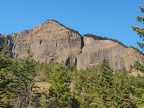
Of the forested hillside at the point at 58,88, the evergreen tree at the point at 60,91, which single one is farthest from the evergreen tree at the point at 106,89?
the evergreen tree at the point at 60,91

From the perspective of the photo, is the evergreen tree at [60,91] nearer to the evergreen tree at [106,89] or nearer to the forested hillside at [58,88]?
the forested hillside at [58,88]

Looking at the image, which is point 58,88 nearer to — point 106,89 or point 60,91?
point 60,91

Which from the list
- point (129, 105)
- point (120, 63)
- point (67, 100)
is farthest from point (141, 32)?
point (120, 63)

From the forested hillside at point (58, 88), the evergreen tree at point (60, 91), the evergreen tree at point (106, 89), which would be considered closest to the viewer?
the forested hillside at point (58, 88)

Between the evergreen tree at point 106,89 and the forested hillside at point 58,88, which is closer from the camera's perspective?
the forested hillside at point 58,88

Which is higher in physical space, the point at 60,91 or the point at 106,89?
the point at 106,89

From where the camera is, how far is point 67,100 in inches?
1580

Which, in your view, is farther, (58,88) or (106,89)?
(106,89)

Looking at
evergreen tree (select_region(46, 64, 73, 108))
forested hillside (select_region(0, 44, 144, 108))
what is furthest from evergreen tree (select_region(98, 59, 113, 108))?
evergreen tree (select_region(46, 64, 73, 108))

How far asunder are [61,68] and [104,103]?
10.5 m

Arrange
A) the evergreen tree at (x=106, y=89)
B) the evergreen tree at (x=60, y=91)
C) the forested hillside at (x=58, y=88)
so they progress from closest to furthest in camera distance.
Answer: the forested hillside at (x=58, y=88) < the evergreen tree at (x=60, y=91) < the evergreen tree at (x=106, y=89)

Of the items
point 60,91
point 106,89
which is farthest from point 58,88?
point 106,89

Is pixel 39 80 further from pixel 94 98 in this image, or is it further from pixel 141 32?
pixel 141 32

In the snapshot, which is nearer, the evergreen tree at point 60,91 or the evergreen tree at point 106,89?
the evergreen tree at point 60,91
